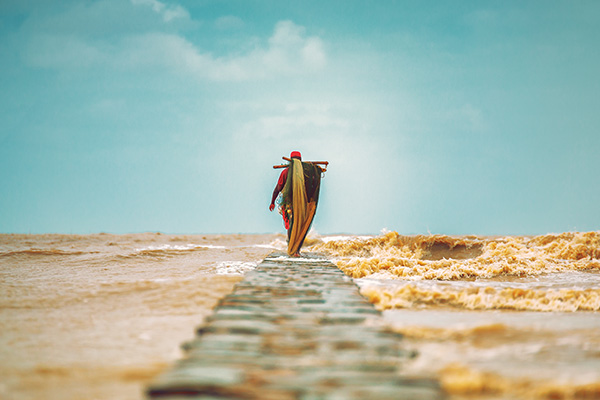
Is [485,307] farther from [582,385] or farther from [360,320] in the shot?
[582,385]

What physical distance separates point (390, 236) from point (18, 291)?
1046 centimetres

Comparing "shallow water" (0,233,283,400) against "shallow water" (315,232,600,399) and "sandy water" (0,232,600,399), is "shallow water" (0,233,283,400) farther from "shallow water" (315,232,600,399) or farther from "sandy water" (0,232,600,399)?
"shallow water" (315,232,600,399)

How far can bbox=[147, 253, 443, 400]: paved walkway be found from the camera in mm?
1938

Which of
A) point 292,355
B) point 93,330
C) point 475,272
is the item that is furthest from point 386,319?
point 475,272

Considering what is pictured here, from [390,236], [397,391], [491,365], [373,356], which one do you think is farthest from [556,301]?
[390,236]

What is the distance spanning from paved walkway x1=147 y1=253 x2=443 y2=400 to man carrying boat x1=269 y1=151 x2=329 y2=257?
4047 mm

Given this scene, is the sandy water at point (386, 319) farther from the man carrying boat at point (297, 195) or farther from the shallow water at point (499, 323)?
the man carrying boat at point (297, 195)

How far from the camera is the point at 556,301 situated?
16.6 ft

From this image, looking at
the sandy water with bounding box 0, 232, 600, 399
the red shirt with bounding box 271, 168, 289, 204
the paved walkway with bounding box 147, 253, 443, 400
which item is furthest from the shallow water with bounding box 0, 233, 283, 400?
the red shirt with bounding box 271, 168, 289, 204

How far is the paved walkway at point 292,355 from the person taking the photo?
194 cm

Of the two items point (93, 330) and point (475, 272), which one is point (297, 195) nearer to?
point (475, 272)

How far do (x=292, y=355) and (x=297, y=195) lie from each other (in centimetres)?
574

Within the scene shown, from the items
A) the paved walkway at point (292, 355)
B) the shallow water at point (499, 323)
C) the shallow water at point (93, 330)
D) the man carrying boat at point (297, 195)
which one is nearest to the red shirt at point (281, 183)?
the man carrying boat at point (297, 195)

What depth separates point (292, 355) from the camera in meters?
2.47
